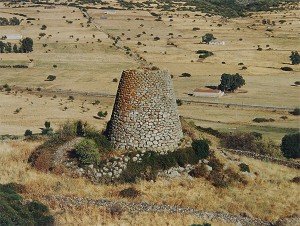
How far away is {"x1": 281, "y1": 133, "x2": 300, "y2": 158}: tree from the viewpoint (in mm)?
36750

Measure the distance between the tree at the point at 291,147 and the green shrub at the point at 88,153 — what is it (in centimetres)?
1919

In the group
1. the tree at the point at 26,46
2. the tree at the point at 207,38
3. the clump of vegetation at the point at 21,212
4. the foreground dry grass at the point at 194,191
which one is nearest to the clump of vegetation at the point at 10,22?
the tree at the point at 26,46

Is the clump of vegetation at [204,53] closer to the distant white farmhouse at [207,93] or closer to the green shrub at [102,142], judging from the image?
the distant white farmhouse at [207,93]

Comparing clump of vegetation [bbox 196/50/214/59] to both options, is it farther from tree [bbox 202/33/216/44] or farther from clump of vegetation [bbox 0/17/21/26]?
clump of vegetation [bbox 0/17/21/26]

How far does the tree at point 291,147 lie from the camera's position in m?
36.8

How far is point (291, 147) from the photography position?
36906 millimetres

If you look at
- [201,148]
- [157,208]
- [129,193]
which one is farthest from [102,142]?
[157,208]

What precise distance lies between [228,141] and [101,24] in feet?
367

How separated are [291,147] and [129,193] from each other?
2020 centimetres

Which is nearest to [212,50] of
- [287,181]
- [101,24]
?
[101,24]

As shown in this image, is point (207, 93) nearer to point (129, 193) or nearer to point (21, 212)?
point (129, 193)

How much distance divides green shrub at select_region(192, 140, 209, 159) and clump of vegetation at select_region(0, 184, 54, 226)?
332 inches

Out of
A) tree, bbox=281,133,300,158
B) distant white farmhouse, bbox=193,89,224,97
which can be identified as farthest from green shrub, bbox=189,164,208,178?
distant white farmhouse, bbox=193,89,224,97

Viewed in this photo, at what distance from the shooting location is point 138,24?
144375 millimetres
